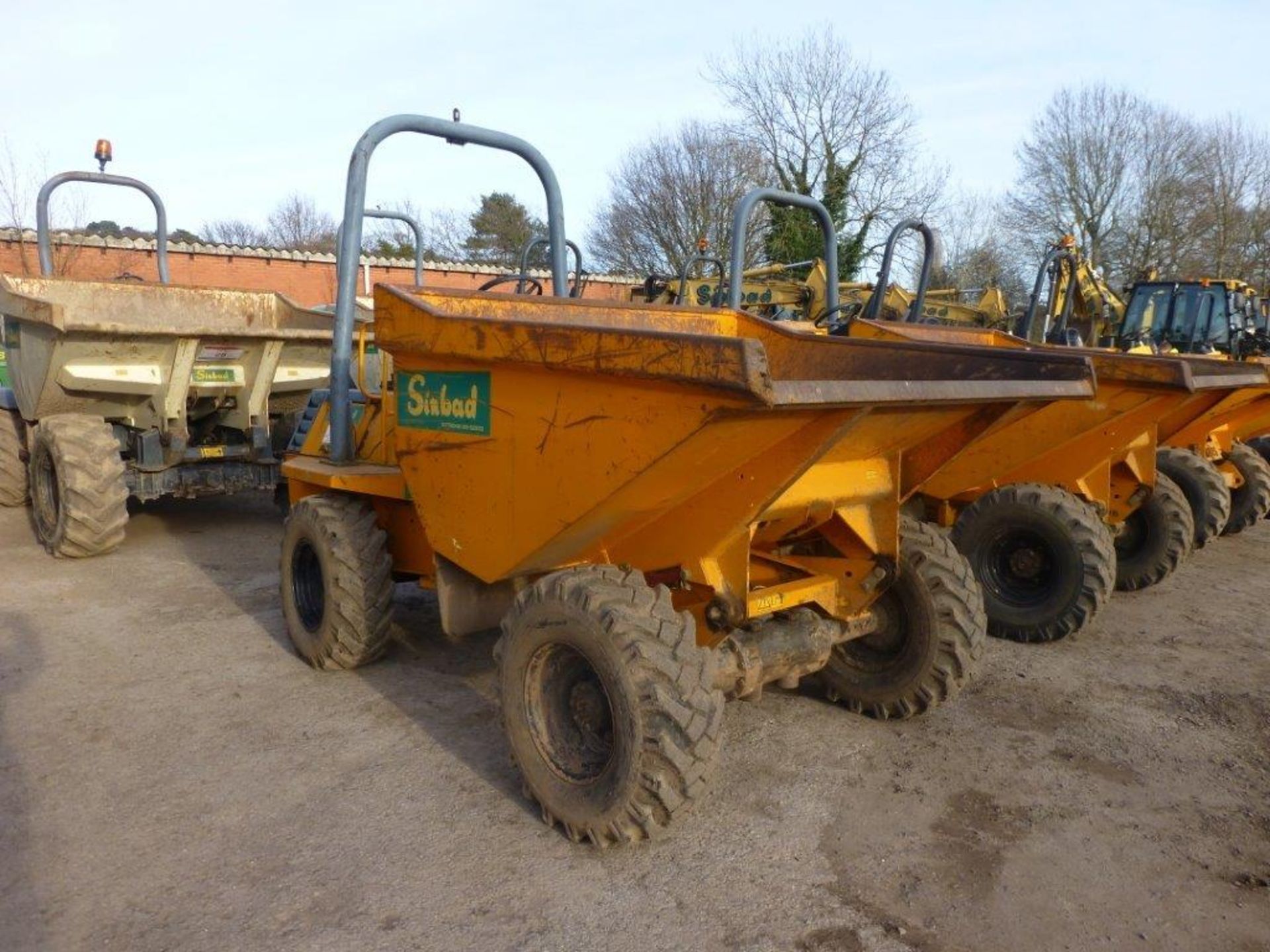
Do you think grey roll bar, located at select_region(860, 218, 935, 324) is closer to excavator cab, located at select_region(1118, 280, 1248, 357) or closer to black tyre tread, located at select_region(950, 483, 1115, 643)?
black tyre tread, located at select_region(950, 483, 1115, 643)

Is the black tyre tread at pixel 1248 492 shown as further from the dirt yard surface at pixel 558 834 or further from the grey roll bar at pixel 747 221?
the grey roll bar at pixel 747 221

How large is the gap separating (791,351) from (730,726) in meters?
1.48

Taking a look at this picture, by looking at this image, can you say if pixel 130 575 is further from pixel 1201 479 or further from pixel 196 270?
pixel 196 270

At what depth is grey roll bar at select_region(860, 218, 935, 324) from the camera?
514cm

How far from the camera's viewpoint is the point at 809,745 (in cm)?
364

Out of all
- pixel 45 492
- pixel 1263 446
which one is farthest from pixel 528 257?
pixel 1263 446

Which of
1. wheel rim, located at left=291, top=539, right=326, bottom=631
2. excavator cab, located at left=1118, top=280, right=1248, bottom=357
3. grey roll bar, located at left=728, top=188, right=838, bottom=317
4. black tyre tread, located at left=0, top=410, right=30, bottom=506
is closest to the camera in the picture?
grey roll bar, located at left=728, top=188, right=838, bottom=317

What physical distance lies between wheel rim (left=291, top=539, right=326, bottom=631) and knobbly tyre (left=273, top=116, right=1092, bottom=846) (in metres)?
0.22

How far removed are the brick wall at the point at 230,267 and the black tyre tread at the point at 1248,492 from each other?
473 inches

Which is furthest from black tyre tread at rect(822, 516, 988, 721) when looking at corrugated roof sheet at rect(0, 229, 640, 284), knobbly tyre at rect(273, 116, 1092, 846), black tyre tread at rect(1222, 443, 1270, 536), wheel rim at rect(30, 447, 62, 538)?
corrugated roof sheet at rect(0, 229, 640, 284)

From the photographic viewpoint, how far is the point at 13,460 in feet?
23.7

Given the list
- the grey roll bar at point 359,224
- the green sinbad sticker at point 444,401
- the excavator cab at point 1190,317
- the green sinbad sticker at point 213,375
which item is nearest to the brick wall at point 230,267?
the excavator cab at point 1190,317

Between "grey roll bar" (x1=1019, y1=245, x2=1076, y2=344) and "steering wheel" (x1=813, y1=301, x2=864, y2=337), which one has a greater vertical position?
"grey roll bar" (x1=1019, y1=245, x2=1076, y2=344)

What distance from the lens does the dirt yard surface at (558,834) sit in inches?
100
